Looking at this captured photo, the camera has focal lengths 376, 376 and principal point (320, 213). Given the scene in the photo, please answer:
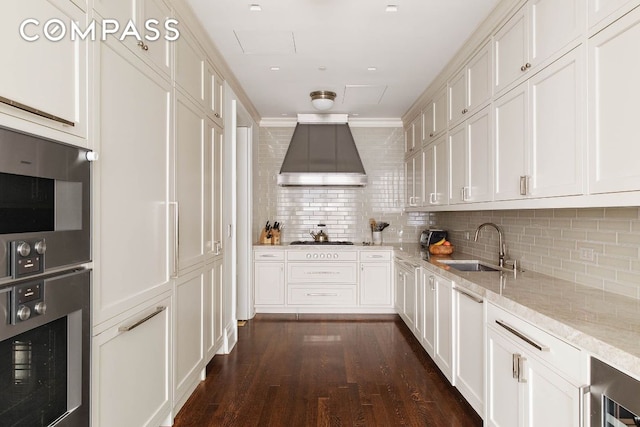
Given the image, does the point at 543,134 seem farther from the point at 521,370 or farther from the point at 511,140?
the point at 521,370

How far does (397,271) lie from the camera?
473cm

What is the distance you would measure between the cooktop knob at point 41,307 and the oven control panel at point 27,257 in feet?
0.34

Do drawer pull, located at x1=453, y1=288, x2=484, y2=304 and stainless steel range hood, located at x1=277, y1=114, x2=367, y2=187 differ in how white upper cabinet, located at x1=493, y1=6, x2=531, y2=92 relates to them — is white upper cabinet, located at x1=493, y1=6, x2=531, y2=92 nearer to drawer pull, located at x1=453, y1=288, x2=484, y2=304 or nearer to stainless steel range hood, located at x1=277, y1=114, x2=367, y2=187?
drawer pull, located at x1=453, y1=288, x2=484, y2=304

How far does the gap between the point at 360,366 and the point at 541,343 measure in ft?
6.41

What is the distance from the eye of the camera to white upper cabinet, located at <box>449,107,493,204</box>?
2.74 meters

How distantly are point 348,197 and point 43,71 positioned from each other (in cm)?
449

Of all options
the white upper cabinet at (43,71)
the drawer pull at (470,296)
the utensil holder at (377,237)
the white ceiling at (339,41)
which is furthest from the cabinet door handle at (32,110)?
the utensil holder at (377,237)

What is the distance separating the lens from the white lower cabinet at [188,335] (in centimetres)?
242

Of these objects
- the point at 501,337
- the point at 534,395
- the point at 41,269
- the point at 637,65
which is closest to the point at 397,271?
the point at 501,337

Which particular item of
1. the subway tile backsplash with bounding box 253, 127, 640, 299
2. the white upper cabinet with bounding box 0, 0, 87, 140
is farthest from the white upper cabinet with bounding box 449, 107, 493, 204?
the white upper cabinet with bounding box 0, 0, 87, 140

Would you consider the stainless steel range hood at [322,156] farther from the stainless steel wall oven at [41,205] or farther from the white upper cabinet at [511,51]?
the stainless steel wall oven at [41,205]

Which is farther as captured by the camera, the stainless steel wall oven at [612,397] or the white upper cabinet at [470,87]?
the white upper cabinet at [470,87]

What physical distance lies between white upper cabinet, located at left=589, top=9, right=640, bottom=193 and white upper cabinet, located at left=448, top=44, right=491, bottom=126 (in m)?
1.10

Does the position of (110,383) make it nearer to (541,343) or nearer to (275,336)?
(541,343)
